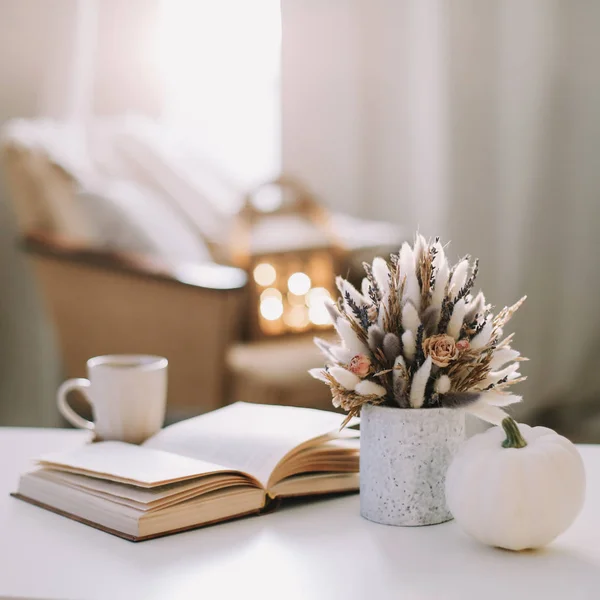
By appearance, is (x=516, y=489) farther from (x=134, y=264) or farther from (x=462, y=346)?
(x=134, y=264)

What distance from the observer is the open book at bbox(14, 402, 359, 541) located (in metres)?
0.69

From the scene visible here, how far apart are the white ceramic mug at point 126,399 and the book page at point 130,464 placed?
4 centimetres

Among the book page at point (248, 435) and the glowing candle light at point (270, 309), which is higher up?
the book page at point (248, 435)

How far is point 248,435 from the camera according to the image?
814 millimetres

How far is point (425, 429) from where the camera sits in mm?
679

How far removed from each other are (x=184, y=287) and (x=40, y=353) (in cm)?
98

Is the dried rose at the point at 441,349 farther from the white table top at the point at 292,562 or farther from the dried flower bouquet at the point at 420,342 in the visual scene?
the white table top at the point at 292,562

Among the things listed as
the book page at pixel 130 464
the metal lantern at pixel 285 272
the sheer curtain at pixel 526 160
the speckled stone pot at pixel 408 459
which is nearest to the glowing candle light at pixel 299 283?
the metal lantern at pixel 285 272

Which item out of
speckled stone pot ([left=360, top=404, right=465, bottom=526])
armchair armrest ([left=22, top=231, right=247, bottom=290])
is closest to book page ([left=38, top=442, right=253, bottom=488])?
speckled stone pot ([left=360, top=404, right=465, bottom=526])

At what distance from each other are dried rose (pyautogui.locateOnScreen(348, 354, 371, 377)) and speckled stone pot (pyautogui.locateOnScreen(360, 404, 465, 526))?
0.04 metres

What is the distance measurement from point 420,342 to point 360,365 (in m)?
0.05

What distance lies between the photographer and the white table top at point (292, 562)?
1.89 ft

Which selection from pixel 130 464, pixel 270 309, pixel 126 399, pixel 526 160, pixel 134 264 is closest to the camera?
pixel 130 464

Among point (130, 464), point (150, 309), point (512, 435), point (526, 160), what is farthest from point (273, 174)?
point (512, 435)
